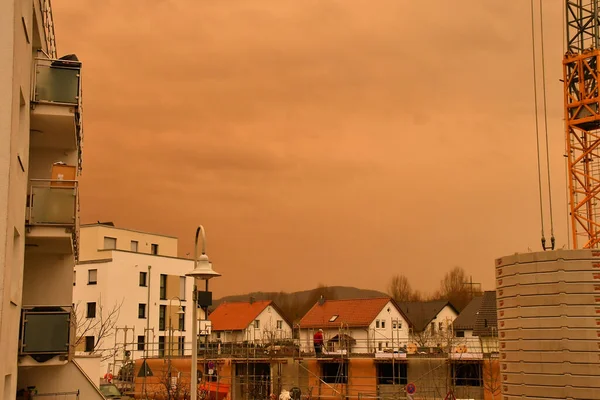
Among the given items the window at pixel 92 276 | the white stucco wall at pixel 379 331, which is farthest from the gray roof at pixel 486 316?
the window at pixel 92 276

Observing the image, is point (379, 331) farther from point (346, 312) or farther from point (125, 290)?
point (125, 290)

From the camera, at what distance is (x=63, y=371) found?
50.5 feet

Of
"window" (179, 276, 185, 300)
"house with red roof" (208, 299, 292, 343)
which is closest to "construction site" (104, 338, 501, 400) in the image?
"window" (179, 276, 185, 300)

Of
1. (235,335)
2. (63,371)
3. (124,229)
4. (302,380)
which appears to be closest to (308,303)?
(235,335)

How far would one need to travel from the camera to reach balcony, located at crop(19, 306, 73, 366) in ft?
42.5

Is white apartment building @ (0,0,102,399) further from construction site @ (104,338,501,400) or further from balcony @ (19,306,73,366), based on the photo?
construction site @ (104,338,501,400)

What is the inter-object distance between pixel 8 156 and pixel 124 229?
48564mm

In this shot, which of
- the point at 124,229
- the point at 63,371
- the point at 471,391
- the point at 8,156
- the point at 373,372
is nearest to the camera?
the point at 8,156

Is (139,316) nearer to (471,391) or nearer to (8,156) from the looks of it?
(471,391)

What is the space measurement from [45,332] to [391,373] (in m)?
26.0

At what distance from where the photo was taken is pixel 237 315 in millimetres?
76562

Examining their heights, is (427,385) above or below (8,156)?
below

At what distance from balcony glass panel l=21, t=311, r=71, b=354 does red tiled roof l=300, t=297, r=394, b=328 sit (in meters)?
53.2

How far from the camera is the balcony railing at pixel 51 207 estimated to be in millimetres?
13188
